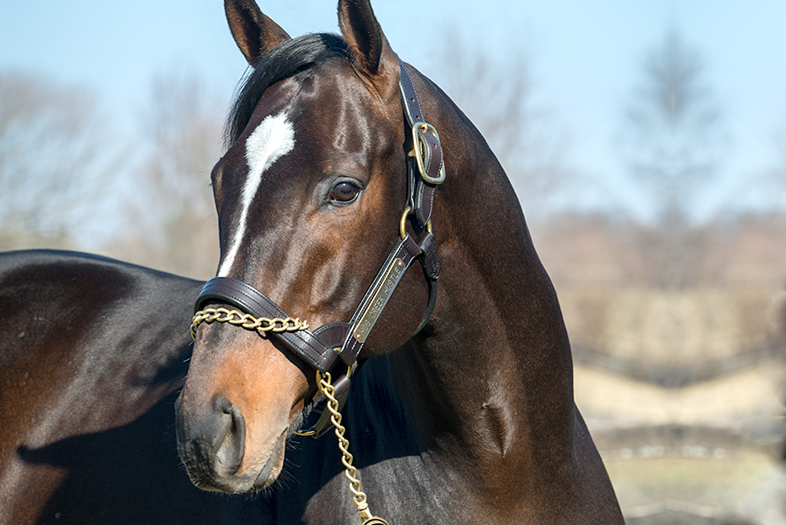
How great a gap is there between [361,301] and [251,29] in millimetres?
1268

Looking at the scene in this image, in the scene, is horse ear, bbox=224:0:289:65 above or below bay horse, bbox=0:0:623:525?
above

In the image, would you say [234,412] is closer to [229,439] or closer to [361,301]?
[229,439]

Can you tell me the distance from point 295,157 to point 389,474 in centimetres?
121

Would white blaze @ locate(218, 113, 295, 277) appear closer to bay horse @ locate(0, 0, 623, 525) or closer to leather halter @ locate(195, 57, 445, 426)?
bay horse @ locate(0, 0, 623, 525)

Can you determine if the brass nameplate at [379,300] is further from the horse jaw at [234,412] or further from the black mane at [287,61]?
the black mane at [287,61]

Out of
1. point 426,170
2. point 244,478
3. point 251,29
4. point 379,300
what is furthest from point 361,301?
point 251,29

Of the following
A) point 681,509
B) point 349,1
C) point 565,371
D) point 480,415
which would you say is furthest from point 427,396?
point 681,509

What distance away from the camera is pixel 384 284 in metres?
1.99

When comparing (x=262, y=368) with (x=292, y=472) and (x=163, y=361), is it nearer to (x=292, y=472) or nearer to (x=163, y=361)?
(x=292, y=472)

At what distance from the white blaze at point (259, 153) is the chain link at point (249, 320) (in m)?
0.11

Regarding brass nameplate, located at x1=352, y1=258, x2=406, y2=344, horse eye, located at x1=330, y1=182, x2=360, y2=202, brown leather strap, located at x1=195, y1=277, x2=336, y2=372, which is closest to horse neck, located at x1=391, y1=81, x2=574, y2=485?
brass nameplate, located at x1=352, y1=258, x2=406, y2=344

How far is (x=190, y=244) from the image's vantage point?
2517 cm

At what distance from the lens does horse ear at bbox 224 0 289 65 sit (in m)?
2.49

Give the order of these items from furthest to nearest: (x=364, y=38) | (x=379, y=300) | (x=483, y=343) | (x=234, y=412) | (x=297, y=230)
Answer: (x=483, y=343) < (x=364, y=38) < (x=379, y=300) < (x=297, y=230) < (x=234, y=412)
